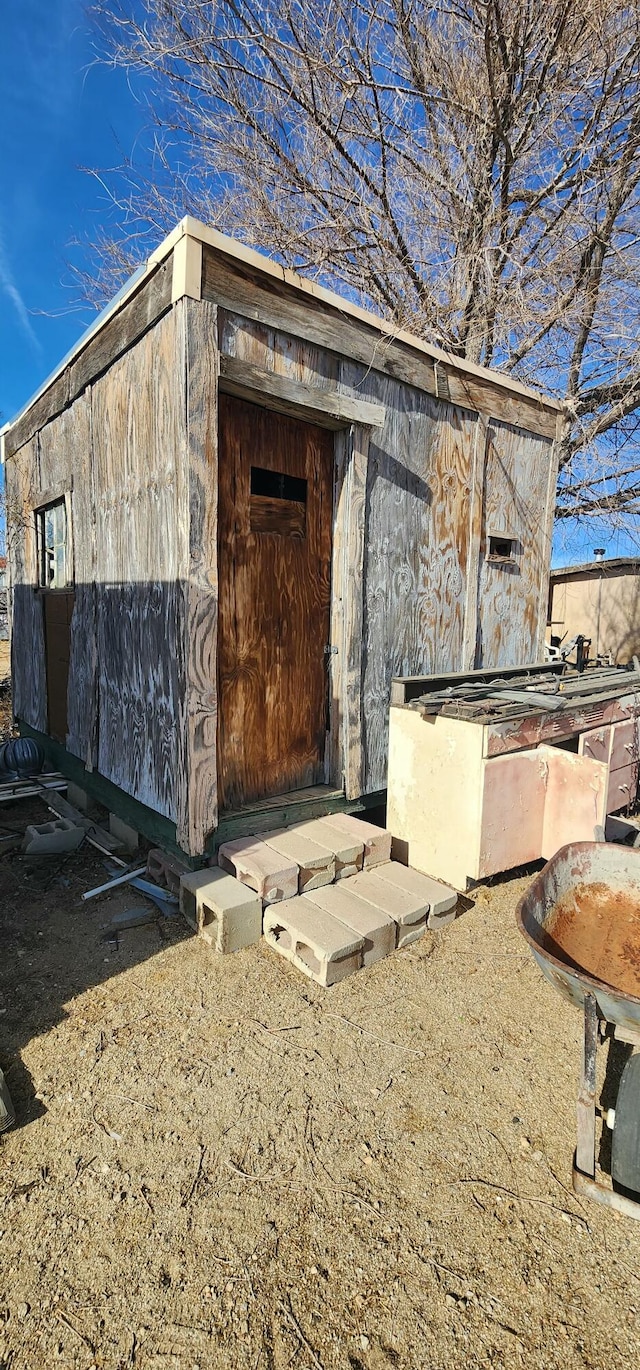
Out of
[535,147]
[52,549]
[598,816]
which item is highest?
[535,147]

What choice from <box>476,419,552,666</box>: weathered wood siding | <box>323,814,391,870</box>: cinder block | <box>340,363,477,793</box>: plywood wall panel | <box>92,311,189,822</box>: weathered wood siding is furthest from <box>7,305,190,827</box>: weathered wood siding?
<box>476,419,552,666</box>: weathered wood siding

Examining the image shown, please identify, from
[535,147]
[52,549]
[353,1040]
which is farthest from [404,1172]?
[535,147]

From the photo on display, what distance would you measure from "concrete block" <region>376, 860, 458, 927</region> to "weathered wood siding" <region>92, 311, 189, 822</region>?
4.58ft

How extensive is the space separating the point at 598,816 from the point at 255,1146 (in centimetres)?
257

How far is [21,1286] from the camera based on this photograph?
1.67 meters

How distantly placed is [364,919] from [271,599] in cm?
216

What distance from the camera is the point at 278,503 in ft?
13.7

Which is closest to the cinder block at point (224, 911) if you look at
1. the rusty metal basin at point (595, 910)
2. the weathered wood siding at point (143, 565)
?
the weathered wood siding at point (143, 565)

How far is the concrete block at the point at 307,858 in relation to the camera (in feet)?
11.7

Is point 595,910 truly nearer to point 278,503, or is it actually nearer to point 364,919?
point 364,919

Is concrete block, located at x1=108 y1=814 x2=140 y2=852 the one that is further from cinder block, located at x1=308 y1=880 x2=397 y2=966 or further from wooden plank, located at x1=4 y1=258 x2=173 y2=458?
wooden plank, located at x1=4 y1=258 x2=173 y2=458

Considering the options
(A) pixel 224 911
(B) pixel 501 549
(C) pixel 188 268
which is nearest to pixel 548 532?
(B) pixel 501 549

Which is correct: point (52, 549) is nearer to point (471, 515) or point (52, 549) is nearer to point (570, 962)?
point (471, 515)

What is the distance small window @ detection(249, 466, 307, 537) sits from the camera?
4070 millimetres
